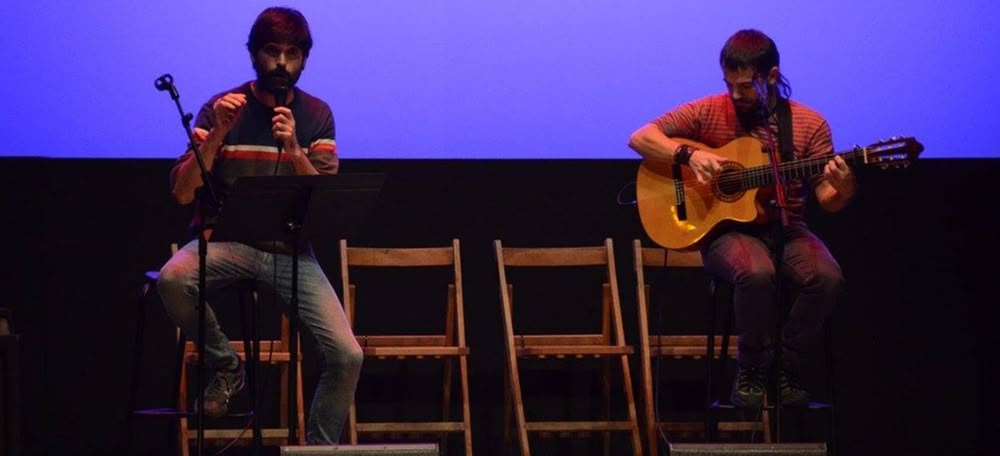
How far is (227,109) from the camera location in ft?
12.6

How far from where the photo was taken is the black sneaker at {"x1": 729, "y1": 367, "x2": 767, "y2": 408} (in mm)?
4297

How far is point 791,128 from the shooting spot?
423cm

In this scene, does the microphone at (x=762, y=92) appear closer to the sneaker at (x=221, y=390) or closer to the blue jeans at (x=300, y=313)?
the blue jeans at (x=300, y=313)

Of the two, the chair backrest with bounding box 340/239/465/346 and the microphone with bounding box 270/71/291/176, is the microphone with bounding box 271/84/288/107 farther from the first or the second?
the chair backrest with bounding box 340/239/465/346

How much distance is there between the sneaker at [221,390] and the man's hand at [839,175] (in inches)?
75.8

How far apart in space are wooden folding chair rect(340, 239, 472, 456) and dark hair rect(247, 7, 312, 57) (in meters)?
1.37

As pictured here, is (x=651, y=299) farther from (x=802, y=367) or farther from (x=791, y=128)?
(x=791, y=128)

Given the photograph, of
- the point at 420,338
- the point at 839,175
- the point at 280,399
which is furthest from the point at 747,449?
the point at 280,399

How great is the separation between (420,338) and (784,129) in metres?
1.87

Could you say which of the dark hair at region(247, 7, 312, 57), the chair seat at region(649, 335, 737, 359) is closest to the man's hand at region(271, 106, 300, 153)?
the dark hair at region(247, 7, 312, 57)

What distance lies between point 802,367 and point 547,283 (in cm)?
116

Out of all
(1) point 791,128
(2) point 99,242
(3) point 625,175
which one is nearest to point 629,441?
(3) point 625,175

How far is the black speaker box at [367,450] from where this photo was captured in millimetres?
3463

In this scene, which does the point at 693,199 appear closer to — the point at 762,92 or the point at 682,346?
the point at 762,92
